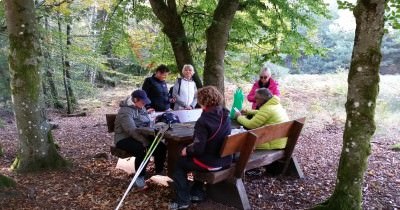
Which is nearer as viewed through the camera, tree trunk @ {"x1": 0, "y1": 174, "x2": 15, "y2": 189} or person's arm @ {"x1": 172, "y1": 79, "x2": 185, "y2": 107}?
tree trunk @ {"x1": 0, "y1": 174, "x2": 15, "y2": 189}

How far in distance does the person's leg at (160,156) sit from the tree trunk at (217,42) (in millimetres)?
3008

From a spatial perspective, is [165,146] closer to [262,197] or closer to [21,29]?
[262,197]

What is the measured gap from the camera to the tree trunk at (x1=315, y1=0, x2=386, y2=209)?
13.2 feet

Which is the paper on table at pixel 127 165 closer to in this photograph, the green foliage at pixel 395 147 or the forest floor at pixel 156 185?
the forest floor at pixel 156 185

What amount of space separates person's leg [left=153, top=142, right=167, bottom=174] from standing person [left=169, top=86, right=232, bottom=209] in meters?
1.14

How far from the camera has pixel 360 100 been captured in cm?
415

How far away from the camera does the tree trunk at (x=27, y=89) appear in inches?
233

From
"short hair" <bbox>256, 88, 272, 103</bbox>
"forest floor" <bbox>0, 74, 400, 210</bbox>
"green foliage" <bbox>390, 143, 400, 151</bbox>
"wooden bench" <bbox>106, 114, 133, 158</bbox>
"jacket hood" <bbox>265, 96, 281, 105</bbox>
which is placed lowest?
"forest floor" <bbox>0, 74, 400, 210</bbox>

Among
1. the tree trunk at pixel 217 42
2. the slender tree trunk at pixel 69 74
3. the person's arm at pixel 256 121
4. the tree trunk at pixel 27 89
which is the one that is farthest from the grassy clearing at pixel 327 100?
the tree trunk at pixel 27 89

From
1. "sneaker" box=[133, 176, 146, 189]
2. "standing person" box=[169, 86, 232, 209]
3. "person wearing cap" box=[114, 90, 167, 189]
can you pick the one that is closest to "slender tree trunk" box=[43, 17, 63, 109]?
"person wearing cap" box=[114, 90, 167, 189]

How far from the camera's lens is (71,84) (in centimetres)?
1744

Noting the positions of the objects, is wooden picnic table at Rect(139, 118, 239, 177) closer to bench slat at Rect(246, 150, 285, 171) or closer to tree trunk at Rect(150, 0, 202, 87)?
bench slat at Rect(246, 150, 285, 171)

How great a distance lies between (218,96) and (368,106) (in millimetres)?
1669

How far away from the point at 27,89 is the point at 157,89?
232cm
